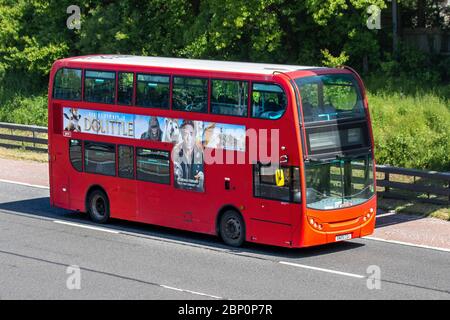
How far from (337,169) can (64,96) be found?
298 inches

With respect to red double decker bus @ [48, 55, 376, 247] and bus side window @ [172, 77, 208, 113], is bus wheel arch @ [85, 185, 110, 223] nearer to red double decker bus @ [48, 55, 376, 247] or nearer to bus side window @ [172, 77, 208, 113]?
red double decker bus @ [48, 55, 376, 247]

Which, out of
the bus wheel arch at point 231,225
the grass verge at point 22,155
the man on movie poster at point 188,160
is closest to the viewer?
the bus wheel arch at point 231,225

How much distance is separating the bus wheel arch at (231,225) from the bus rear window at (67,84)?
16.5ft

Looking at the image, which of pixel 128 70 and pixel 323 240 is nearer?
pixel 323 240

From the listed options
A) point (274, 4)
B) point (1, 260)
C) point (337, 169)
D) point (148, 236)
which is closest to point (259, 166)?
point (337, 169)

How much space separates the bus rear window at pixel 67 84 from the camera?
23.4 meters

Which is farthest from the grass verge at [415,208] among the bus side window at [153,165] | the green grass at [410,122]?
the bus side window at [153,165]

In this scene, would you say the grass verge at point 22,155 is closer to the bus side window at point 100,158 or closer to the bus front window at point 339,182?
the bus side window at point 100,158

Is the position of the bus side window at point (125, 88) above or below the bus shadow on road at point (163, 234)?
above

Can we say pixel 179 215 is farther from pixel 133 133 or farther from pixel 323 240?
pixel 323 240

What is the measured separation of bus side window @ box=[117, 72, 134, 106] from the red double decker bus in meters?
0.03

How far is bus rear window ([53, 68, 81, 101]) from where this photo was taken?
23350 millimetres

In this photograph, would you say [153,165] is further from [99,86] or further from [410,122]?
[410,122]

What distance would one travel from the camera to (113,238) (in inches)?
852
